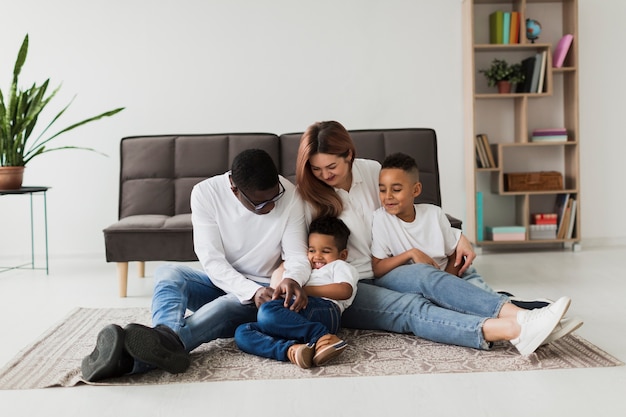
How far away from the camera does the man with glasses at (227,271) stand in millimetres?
2162

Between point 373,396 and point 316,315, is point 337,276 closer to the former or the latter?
point 316,315

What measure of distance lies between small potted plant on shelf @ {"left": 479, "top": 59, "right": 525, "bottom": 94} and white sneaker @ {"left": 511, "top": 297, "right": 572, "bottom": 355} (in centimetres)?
292

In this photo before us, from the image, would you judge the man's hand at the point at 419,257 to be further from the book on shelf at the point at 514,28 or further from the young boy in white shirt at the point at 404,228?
the book on shelf at the point at 514,28

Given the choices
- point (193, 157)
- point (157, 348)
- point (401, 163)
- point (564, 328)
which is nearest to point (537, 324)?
point (564, 328)

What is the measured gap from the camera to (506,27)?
484 centimetres

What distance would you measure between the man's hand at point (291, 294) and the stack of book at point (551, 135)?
10.0 feet

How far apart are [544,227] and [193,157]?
236cm

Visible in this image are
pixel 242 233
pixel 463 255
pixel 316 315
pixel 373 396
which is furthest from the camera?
pixel 463 255

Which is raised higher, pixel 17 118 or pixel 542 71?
pixel 542 71

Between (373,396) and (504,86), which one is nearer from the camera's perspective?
(373,396)

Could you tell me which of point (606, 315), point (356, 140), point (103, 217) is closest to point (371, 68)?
point (356, 140)

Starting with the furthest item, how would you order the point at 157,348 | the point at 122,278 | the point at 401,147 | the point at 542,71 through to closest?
the point at 542,71, the point at 401,147, the point at 122,278, the point at 157,348

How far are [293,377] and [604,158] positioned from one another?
3704 millimetres

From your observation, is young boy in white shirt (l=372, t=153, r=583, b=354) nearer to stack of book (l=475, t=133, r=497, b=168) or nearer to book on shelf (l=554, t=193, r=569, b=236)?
stack of book (l=475, t=133, r=497, b=168)
